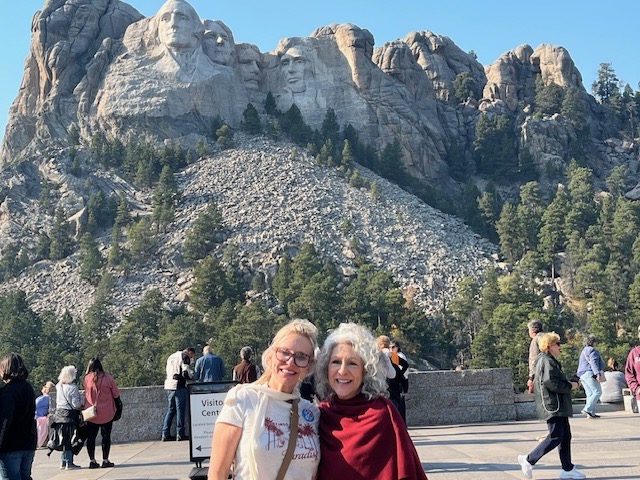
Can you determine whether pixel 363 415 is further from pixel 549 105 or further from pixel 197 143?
pixel 549 105

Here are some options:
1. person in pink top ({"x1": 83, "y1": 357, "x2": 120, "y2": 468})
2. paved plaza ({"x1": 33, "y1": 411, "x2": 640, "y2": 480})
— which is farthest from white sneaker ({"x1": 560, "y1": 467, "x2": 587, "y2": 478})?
person in pink top ({"x1": 83, "y1": 357, "x2": 120, "y2": 468})

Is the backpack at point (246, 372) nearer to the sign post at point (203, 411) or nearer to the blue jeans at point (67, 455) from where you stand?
the blue jeans at point (67, 455)

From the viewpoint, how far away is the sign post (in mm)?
9117

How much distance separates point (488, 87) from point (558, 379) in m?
137

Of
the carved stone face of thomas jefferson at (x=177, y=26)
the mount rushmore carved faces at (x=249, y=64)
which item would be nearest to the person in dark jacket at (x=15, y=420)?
the carved stone face of thomas jefferson at (x=177, y=26)

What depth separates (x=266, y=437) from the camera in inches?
187

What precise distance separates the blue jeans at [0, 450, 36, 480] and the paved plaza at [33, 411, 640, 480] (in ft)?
9.51

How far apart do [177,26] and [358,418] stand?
12081 cm

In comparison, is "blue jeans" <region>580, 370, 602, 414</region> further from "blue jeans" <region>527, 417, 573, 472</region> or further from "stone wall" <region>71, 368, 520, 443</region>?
"blue jeans" <region>527, 417, 573, 472</region>

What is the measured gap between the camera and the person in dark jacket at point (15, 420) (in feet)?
25.5

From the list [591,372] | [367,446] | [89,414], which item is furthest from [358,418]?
[591,372]

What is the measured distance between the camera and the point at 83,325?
274ft

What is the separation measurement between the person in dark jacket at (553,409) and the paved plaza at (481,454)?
10.9 inches

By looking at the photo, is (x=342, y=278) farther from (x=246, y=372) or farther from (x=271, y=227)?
(x=246, y=372)
